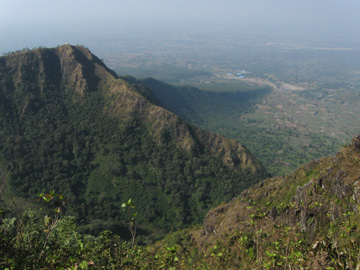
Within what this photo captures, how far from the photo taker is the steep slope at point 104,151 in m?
51.4

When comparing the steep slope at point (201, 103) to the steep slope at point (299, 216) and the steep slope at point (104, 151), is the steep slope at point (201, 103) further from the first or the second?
the steep slope at point (299, 216)

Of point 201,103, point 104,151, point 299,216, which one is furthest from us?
point 201,103

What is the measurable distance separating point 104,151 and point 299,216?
1887 inches

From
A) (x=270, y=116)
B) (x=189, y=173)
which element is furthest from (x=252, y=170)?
(x=270, y=116)

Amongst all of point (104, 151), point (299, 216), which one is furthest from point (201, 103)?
point (299, 216)

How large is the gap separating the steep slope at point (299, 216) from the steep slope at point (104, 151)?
21970mm

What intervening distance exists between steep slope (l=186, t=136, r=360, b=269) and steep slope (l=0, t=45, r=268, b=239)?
22.0 m

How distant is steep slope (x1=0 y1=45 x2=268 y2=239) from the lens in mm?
51438

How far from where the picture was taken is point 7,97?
62219mm

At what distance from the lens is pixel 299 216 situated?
20359 millimetres

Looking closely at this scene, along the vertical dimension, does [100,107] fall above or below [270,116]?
above

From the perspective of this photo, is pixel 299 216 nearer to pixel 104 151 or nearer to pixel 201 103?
pixel 104 151

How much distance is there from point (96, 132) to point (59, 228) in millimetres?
53019

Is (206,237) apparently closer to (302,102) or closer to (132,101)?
(132,101)
